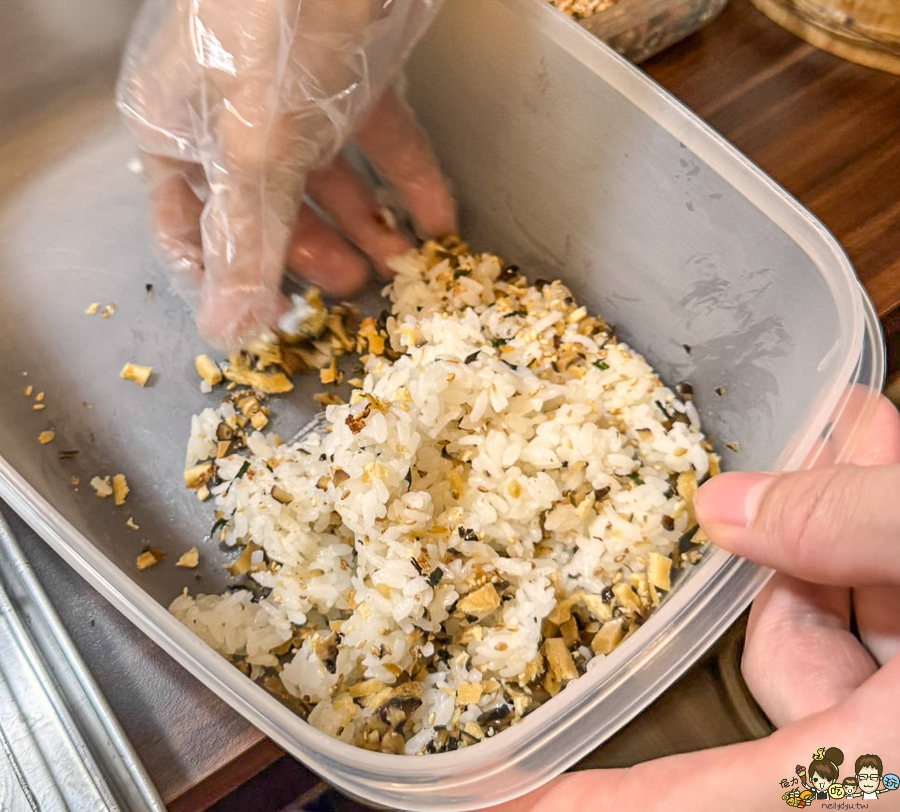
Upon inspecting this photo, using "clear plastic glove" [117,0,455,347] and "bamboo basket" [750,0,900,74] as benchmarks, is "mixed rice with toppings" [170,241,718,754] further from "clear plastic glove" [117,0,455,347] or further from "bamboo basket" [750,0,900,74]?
"bamboo basket" [750,0,900,74]

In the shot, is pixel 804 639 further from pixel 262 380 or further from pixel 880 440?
pixel 262 380

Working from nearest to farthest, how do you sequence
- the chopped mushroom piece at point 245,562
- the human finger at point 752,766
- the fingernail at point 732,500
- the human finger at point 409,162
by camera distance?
the human finger at point 752,766
the fingernail at point 732,500
the chopped mushroom piece at point 245,562
the human finger at point 409,162

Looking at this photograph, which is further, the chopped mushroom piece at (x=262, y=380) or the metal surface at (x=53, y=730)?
the chopped mushroom piece at (x=262, y=380)

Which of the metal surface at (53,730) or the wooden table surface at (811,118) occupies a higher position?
the wooden table surface at (811,118)

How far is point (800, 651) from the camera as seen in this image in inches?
24.8

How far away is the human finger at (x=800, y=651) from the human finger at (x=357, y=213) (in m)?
0.60

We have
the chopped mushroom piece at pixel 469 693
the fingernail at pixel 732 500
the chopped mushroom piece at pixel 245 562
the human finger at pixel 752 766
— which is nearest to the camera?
the human finger at pixel 752 766

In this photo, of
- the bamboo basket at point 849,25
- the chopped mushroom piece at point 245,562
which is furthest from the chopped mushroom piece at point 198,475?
the bamboo basket at point 849,25

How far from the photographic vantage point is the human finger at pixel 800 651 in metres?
0.60

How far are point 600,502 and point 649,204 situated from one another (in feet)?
1.07

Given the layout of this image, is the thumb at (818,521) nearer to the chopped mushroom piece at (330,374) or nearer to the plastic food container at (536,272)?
the plastic food container at (536,272)

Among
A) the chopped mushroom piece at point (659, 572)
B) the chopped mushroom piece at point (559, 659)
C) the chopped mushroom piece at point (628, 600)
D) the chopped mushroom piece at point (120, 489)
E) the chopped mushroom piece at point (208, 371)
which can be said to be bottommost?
→ the chopped mushroom piece at point (559, 659)

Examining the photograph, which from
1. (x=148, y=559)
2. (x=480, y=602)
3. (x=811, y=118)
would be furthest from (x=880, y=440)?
(x=148, y=559)

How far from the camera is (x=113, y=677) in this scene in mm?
736
